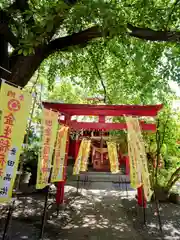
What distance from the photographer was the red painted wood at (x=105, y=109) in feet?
21.6

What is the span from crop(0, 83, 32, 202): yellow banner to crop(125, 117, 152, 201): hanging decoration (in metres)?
3.32

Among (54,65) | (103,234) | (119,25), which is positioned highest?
(54,65)

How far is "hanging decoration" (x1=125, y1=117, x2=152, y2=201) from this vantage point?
222 inches

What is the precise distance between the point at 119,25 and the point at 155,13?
156cm

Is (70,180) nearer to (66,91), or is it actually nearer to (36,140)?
(36,140)

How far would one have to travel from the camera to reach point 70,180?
14.0m

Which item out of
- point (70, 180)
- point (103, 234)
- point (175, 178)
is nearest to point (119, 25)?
point (103, 234)

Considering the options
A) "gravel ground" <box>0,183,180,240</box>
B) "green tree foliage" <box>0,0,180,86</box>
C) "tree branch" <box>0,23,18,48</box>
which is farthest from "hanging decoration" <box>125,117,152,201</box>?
"tree branch" <box>0,23,18,48</box>

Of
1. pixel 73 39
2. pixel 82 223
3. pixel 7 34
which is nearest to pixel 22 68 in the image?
pixel 7 34

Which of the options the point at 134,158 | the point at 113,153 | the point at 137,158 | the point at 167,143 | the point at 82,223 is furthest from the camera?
the point at 113,153

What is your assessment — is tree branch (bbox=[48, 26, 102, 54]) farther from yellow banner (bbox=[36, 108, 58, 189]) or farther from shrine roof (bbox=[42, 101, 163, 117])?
shrine roof (bbox=[42, 101, 163, 117])

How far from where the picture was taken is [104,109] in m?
6.91

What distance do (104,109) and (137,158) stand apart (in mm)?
2024

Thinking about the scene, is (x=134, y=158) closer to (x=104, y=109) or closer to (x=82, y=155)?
(x=104, y=109)
